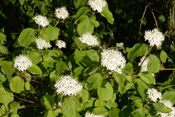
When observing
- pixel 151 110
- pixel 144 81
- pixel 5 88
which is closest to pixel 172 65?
pixel 144 81

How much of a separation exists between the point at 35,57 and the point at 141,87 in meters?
0.92

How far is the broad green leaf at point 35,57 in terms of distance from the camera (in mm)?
1518

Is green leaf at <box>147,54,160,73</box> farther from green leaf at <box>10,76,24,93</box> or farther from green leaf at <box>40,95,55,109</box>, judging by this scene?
green leaf at <box>10,76,24,93</box>

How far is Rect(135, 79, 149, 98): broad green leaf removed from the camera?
4.79ft

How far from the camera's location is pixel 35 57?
1555 mm

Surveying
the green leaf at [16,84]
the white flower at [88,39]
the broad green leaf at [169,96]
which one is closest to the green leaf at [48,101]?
the green leaf at [16,84]

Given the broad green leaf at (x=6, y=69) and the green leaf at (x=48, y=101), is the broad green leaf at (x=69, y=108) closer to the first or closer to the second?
the green leaf at (x=48, y=101)

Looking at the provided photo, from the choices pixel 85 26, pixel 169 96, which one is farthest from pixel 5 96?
pixel 169 96

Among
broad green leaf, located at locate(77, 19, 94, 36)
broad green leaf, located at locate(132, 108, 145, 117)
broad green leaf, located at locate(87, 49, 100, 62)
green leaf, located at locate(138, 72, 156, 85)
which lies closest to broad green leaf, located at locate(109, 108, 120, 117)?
broad green leaf, located at locate(132, 108, 145, 117)

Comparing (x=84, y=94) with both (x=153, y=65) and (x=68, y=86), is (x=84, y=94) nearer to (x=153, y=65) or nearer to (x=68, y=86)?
(x=68, y=86)

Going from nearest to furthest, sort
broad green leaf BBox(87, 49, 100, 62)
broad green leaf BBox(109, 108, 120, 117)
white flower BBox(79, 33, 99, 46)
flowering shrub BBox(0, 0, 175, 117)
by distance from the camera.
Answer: flowering shrub BBox(0, 0, 175, 117) → broad green leaf BBox(87, 49, 100, 62) → broad green leaf BBox(109, 108, 120, 117) → white flower BBox(79, 33, 99, 46)

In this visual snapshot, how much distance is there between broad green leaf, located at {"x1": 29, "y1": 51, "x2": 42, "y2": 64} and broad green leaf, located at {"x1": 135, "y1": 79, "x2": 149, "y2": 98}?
2.76ft

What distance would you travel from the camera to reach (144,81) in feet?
5.11

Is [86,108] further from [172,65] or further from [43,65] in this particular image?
[172,65]
